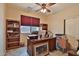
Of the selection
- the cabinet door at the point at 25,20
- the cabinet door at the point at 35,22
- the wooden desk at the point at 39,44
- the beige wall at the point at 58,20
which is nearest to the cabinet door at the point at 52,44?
the wooden desk at the point at 39,44

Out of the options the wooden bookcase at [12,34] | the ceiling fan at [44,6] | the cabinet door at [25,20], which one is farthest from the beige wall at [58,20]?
the wooden bookcase at [12,34]

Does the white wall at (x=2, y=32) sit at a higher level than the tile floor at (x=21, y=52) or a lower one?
higher

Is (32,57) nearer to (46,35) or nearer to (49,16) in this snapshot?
(46,35)

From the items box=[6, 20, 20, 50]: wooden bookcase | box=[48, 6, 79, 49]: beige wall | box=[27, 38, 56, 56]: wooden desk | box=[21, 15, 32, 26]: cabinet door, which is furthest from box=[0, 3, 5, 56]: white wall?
box=[48, 6, 79, 49]: beige wall

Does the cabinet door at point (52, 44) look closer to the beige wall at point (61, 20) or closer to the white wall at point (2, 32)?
the beige wall at point (61, 20)

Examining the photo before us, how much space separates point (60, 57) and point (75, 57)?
0.26 meters

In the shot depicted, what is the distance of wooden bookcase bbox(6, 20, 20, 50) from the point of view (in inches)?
65.5

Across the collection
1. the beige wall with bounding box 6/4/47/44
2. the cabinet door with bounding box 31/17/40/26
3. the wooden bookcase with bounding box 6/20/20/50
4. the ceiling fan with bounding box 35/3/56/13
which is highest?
the ceiling fan with bounding box 35/3/56/13

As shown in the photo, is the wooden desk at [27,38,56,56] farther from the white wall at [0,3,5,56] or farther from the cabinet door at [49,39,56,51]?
the white wall at [0,3,5,56]

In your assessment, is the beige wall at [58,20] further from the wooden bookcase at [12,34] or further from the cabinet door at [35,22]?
the wooden bookcase at [12,34]

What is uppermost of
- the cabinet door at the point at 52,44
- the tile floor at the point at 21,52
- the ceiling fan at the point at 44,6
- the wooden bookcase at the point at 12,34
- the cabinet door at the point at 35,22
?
the ceiling fan at the point at 44,6

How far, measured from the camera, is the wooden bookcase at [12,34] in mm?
1664

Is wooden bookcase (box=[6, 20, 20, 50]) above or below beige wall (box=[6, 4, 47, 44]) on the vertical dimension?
below

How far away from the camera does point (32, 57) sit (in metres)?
1.71
